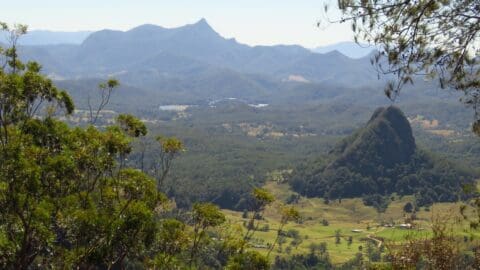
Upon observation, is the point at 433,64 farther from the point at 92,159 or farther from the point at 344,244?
the point at 344,244

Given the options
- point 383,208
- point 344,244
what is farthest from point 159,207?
point 383,208

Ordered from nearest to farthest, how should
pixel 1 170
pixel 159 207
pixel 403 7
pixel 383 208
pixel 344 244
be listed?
1. pixel 1 170
2. pixel 403 7
3. pixel 159 207
4. pixel 344 244
5. pixel 383 208

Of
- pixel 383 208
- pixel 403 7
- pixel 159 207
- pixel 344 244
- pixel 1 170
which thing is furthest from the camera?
pixel 383 208

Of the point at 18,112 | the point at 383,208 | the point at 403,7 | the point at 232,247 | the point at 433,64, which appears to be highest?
the point at 403,7

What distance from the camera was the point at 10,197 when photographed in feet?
48.7

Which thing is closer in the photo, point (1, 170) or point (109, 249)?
point (1, 170)

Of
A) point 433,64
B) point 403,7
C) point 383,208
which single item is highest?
point 403,7

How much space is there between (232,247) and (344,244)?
430ft

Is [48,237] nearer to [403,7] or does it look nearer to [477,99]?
[403,7]

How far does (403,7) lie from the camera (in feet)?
52.0

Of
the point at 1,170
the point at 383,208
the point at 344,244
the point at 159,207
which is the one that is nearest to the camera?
the point at 1,170

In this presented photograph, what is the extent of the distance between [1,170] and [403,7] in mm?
13415

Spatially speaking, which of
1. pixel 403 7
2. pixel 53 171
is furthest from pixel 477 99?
pixel 53 171

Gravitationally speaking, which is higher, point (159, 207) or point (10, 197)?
point (10, 197)
